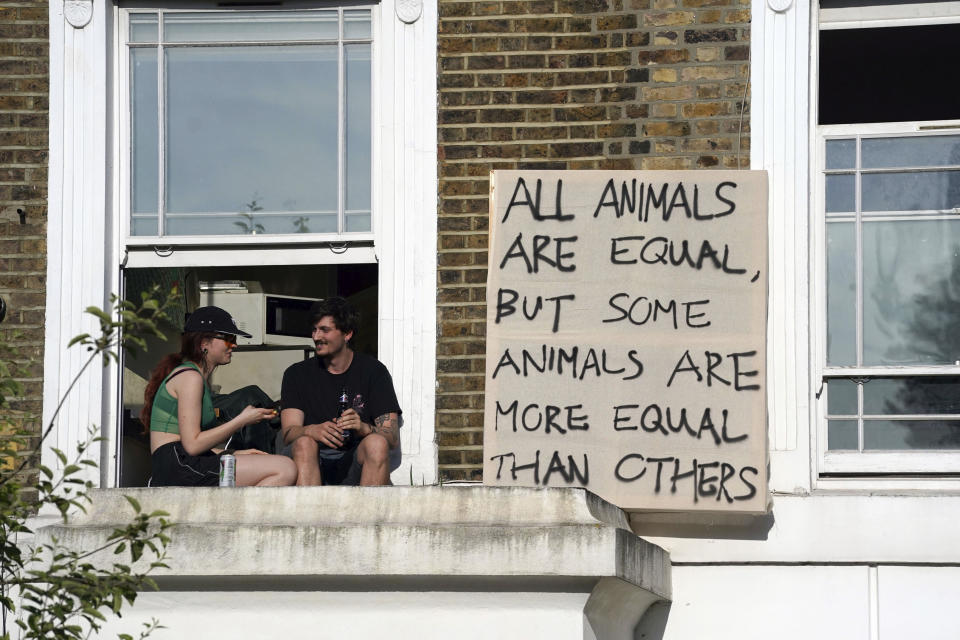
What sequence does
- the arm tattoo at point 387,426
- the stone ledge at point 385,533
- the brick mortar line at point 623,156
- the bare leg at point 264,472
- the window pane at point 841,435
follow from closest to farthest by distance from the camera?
the stone ledge at point 385,533
the bare leg at point 264,472
the arm tattoo at point 387,426
the window pane at point 841,435
the brick mortar line at point 623,156

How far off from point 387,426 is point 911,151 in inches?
114

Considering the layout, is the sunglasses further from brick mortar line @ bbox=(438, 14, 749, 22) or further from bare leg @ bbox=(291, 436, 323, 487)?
brick mortar line @ bbox=(438, 14, 749, 22)

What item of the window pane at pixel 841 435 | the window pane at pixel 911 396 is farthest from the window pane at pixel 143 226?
the window pane at pixel 911 396

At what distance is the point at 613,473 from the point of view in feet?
24.1

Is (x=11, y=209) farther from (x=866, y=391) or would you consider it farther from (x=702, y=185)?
Result: (x=866, y=391)

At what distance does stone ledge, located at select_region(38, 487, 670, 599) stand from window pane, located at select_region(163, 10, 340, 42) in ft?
8.45

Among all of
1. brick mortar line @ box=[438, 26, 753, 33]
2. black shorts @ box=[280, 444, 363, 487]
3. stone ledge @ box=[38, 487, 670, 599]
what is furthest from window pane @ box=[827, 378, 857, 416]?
black shorts @ box=[280, 444, 363, 487]

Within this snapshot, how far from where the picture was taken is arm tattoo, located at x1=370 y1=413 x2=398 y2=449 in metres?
7.46

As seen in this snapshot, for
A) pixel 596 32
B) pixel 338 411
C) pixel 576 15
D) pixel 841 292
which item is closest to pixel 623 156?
pixel 596 32

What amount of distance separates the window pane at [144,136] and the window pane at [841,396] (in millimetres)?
3448

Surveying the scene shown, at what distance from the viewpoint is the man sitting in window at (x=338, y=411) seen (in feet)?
24.1

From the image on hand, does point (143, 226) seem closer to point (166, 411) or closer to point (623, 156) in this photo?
point (166, 411)

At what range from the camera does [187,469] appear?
7.31 metres

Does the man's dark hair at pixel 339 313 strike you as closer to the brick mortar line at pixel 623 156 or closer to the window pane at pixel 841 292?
the brick mortar line at pixel 623 156
